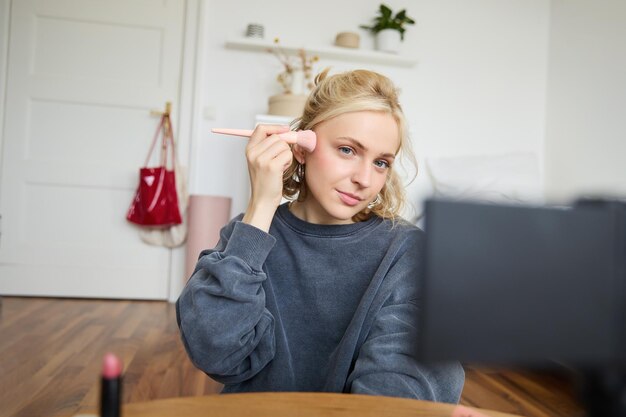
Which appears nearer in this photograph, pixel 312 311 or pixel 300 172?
pixel 312 311

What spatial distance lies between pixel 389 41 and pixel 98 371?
2.55 meters

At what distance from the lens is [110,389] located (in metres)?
0.33

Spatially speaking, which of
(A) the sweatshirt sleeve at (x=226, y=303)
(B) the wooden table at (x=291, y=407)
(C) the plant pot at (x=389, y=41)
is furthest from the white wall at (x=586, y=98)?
(B) the wooden table at (x=291, y=407)

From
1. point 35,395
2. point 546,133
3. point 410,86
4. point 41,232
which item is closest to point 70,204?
point 41,232

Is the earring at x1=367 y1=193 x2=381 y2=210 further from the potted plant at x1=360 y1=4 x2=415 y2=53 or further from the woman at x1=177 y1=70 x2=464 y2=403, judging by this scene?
the potted plant at x1=360 y1=4 x2=415 y2=53

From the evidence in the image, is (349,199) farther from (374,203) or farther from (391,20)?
(391,20)

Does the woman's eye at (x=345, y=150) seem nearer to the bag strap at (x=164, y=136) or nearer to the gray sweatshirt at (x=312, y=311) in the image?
the gray sweatshirt at (x=312, y=311)

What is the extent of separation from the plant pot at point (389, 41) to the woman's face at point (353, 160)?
8.52 feet

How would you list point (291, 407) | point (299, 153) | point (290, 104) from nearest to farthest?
point (291, 407), point (299, 153), point (290, 104)

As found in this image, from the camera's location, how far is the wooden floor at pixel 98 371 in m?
1.72

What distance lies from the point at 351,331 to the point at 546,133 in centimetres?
346

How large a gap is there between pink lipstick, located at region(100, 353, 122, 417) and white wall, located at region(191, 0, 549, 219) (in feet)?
10.3

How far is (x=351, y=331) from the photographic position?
33.0 inches

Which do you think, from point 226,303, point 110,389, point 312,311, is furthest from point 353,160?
point 110,389
